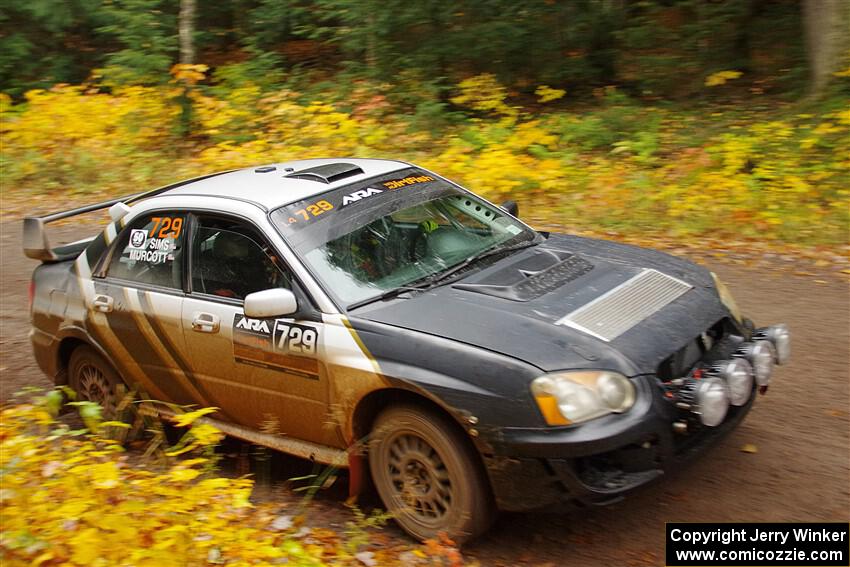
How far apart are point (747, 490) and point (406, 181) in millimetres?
2768

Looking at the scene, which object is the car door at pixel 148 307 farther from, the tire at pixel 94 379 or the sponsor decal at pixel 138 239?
the tire at pixel 94 379

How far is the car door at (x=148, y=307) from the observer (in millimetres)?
5332

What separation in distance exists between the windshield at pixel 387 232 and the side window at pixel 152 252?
80cm

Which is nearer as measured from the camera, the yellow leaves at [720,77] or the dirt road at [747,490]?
the dirt road at [747,490]

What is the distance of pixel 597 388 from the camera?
3.98 meters

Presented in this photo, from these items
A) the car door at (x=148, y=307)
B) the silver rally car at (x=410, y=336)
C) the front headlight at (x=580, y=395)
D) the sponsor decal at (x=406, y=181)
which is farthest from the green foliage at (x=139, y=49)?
the front headlight at (x=580, y=395)

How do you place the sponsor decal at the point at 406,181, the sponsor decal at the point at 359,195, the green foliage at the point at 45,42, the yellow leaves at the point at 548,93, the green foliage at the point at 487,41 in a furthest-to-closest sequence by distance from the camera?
the green foliage at the point at 45,42 → the yellow leaves at the point at 548,93 → the green foliage at the point at 487,41 → the sponsor decal at the point at 406,181 → the sponsor decal at the point at 359,195

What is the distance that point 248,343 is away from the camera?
4.88 meters

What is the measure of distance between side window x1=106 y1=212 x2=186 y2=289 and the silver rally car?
0.6 inches

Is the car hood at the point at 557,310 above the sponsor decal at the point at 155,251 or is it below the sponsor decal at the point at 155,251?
below

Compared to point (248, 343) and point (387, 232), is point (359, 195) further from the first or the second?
point (248, 343)

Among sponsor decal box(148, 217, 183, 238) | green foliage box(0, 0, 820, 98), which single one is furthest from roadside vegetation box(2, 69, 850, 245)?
sponsor decal box(148, 217, 183, 238)

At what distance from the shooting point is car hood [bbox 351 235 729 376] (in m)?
4.13

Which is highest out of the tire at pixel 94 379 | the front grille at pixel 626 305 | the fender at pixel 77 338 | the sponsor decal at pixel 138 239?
the sponsor decal at pixel 138 239
